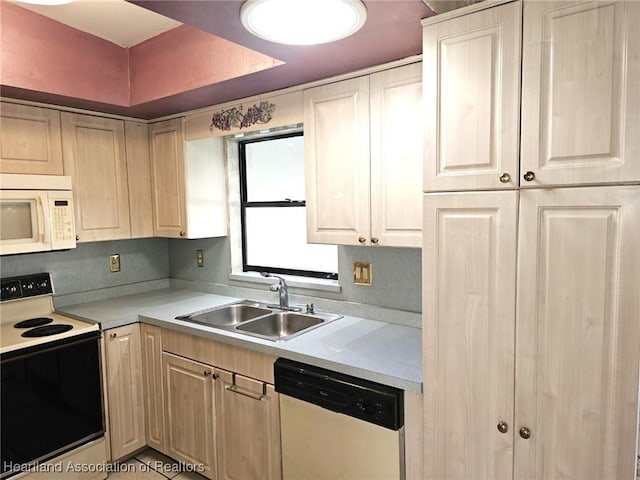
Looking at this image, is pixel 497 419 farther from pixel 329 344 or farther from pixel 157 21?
pixel 157 21

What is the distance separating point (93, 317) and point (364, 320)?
157 centimetres

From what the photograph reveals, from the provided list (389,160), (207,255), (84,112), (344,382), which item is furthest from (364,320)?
(84,112)

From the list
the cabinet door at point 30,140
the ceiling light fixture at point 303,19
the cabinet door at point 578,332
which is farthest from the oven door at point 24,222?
the cabinet door at point 578,332

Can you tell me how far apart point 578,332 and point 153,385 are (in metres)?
2.28

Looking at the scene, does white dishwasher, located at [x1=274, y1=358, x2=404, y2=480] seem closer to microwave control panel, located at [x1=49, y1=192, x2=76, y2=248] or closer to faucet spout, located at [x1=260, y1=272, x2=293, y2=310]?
faucet spout, located at [x1=260, y1=272, x2=293, y2=310]

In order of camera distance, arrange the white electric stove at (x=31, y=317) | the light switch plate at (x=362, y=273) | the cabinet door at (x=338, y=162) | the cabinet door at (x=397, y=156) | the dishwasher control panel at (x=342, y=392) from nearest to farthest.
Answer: the dishwasher control panel at (x=342, y=392), the cabinet door at (x=397, y=156), the cabinet door at (x=338, y=162), the white electric stove at (x=31, y=317), the light switch plate at (x=362, y=273)

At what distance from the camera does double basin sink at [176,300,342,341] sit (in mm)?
2400

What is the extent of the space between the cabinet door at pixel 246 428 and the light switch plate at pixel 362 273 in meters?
0.75

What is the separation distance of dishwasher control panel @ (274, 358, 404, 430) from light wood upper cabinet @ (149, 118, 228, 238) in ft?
4.24

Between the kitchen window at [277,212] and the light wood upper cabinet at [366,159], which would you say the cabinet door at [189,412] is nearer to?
the kitchen window at [277,212]

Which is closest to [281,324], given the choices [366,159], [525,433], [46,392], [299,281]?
[299,281]

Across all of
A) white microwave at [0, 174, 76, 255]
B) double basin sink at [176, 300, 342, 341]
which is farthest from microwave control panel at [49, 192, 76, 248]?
double basin sink at [176, 300, 342, 341]

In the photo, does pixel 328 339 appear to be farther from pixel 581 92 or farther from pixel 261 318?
pixel 581 92

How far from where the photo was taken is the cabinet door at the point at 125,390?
2475 mm
